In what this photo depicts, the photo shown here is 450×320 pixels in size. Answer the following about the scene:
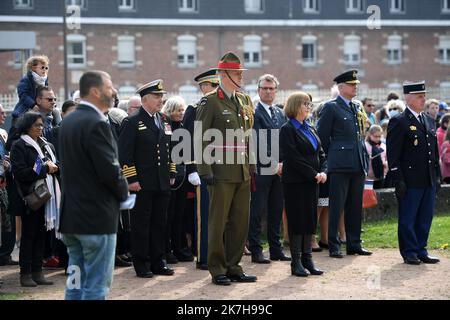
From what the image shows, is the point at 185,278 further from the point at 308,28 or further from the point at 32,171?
the point at 308,28

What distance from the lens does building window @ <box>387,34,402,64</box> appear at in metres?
62.4

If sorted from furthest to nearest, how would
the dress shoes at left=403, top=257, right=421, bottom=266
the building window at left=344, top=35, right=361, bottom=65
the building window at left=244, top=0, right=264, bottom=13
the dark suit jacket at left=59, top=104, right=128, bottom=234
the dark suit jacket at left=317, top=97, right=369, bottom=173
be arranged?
the building window at left=344, top=35, right=361, bottom=65 → the building window at left=244, top=0, right=264, bottom=13 → the dark suit jacket at left=317, top=97, right=369, bottom=173 → the dress shoes at left=403, top=257, right=421, bottom=266 → the dark suit jacket at left=59, top=104, right=128, bottom=234

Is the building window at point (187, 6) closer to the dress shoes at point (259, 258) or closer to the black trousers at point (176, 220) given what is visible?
the black trousers at point (176, 220)

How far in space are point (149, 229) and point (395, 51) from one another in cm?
A: 5306

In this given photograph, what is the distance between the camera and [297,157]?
36.9 ft

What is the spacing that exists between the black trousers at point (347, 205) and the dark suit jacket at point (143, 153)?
8.20ft

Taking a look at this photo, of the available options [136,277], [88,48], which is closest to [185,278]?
[136,277]

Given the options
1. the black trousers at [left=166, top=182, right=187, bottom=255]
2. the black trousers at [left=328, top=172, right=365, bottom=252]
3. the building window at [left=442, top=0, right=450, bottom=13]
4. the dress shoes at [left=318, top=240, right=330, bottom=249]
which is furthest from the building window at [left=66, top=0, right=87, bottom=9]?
the black trousers at [left=328, top=172, right=365, bottom=252]

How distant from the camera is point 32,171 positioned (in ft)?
35.3

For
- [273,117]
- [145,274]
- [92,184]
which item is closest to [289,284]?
[145,274]

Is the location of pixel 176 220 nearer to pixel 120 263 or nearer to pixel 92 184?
pixel 120 263

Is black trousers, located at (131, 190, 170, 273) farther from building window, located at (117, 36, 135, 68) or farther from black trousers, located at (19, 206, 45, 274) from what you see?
building window, located at (117, 36, 135, 68)

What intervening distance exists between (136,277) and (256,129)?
8.64 ft

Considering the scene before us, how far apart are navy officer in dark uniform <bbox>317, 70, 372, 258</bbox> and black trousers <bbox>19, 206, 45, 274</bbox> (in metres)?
3.89
